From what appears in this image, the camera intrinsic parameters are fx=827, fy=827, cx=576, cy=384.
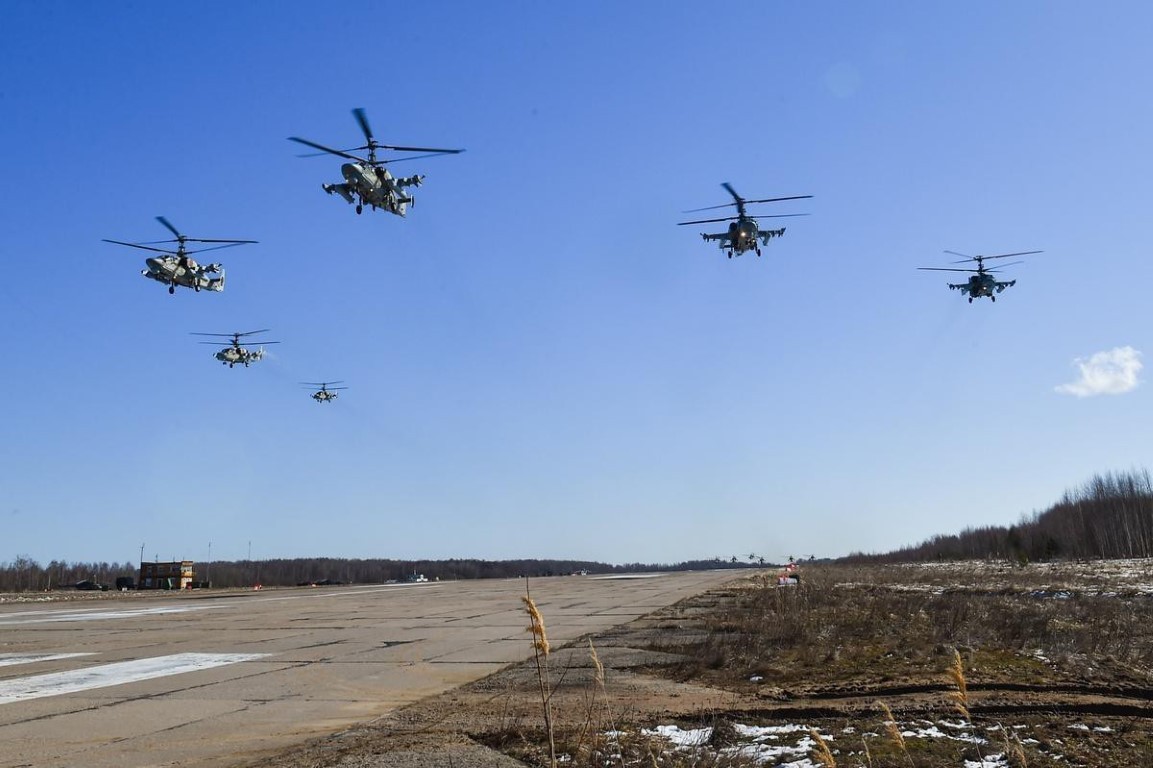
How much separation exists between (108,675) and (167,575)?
225 feet

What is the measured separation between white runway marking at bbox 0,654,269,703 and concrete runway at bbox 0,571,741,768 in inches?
1.3

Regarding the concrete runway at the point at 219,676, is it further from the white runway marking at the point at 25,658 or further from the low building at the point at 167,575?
the low building at the point at 167,575

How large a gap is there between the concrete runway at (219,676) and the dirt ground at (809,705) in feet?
3.66

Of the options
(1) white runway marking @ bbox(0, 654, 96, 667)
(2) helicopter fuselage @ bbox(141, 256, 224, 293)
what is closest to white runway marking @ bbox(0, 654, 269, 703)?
(1) white runway marking @ bbox(0, 654, 96, 667)

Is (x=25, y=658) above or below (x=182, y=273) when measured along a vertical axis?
below

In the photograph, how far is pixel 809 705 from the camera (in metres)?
8.78

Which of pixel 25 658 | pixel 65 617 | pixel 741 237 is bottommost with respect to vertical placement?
pixel 65 617

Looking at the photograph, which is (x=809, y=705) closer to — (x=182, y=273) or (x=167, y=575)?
(x=182, y=273)

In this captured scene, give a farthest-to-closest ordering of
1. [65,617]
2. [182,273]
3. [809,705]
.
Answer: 1. [182,273]
2. [65,617]
3. [809,705]

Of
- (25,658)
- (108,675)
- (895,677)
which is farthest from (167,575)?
(895,677)

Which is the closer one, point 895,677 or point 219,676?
point 895,677

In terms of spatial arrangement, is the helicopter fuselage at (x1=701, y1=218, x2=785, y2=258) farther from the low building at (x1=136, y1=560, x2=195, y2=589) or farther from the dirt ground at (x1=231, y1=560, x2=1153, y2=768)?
the low building at (x1=136, y1=560, x2=195, y2=589)

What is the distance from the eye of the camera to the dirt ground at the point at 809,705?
22.2 ft

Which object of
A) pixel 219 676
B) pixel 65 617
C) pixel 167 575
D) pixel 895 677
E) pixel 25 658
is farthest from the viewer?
pixel 167 575
